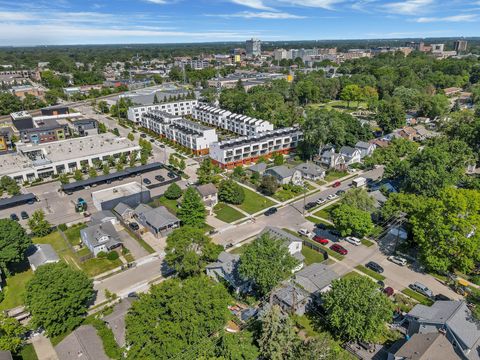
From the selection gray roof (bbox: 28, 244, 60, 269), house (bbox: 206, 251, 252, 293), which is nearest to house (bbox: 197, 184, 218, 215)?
house (bbox: 206, 251, 252, 293)

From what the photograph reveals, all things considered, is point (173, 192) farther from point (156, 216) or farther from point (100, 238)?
point (100, 238)

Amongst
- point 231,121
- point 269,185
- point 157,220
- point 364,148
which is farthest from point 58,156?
point 364,148

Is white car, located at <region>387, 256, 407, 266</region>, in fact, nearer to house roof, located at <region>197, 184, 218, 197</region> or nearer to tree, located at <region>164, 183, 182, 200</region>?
house roof, located at <region>197, 184, 218, 197</region>

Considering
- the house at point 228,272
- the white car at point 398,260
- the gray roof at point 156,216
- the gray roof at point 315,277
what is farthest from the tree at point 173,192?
the white car at point 398,260

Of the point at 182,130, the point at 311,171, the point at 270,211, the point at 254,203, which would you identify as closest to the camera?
the point at 270,211

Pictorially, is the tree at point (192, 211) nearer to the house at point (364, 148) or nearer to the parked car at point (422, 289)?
the parked car at point (422, 289)

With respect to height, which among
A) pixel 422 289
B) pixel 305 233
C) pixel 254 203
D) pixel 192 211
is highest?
pixel 192 211

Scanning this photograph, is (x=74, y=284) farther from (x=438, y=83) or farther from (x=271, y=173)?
(x=438, y=83)

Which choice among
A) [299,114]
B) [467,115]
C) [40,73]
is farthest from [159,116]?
[40,73]
